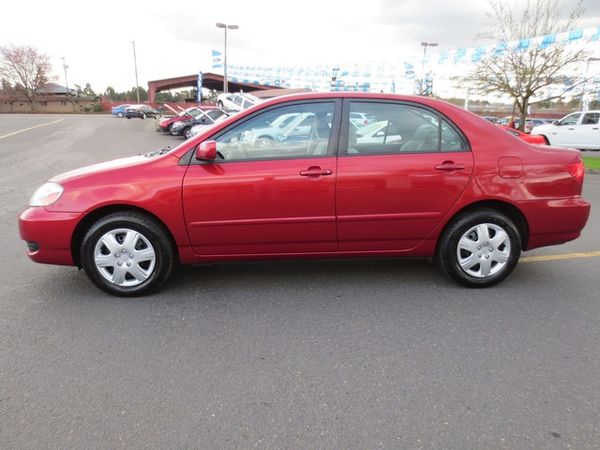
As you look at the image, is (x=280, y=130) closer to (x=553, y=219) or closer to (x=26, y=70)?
(x=553, y=219)

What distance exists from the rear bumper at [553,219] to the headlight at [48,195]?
12.0ft

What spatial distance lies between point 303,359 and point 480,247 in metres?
1.85

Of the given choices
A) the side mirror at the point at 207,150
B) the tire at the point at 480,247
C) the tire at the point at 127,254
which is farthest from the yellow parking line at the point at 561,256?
the tire at the point at 127,254

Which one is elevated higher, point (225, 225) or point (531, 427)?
point (225, 225)

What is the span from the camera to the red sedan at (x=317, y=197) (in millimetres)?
3408

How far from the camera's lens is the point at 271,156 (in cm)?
349

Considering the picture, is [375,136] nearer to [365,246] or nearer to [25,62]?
[365,246]

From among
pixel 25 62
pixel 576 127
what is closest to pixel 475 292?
pixel 576 127

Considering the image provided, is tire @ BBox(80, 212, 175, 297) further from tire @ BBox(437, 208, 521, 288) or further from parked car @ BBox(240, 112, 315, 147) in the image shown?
tire @ BBox(437, 208, 521, 288)

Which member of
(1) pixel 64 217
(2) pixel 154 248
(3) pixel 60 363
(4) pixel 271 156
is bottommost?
(3) pixel 60 363

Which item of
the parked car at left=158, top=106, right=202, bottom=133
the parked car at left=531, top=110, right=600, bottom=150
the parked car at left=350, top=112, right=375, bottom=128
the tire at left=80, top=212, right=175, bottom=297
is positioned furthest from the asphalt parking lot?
the parked car at left=158, top=106, right=202, bottom=133

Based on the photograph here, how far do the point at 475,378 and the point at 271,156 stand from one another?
6.87 feet

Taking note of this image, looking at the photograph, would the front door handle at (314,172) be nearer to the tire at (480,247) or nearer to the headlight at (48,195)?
the tire at (480,247)

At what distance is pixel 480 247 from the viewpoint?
144 inches
